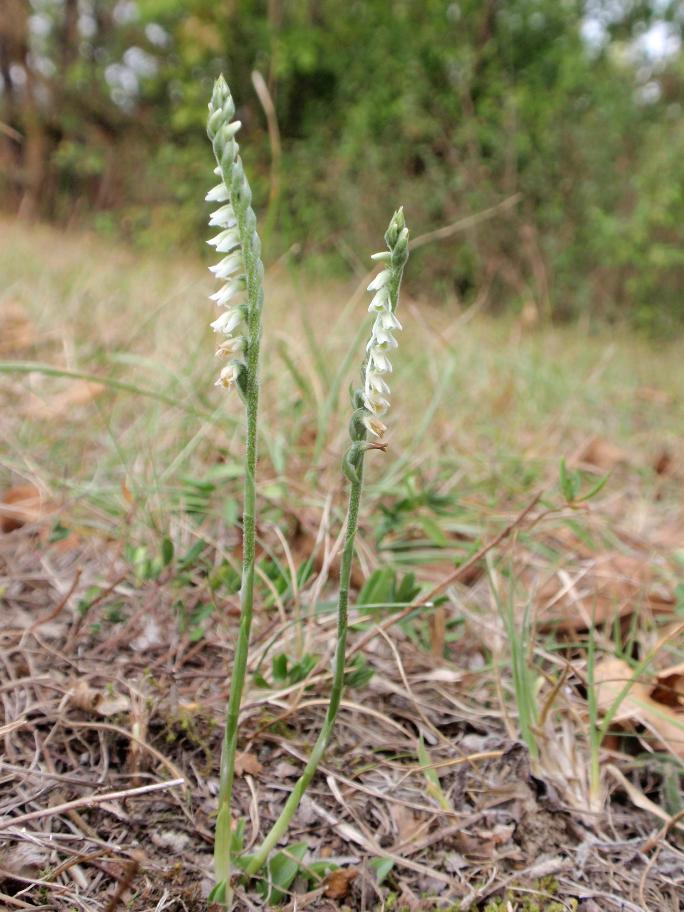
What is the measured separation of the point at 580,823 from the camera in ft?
4.24

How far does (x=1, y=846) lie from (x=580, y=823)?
88 centimetres

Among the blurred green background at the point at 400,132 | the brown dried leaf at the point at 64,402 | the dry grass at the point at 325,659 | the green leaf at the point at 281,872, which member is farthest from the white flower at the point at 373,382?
the blurred green background at the point at 400,132

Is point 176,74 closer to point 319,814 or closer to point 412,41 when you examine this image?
point 412,41

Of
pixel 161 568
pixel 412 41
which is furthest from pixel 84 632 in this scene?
pixel 412 41

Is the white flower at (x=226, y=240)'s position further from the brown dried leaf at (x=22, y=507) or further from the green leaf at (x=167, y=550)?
the brown dried leaf at (x=22, y=507)

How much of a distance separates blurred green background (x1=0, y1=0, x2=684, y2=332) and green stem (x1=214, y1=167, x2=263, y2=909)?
410 centimetres

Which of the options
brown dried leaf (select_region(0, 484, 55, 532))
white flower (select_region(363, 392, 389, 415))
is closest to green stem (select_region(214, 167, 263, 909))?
white flower (select_region(363, 392, 389, 415))

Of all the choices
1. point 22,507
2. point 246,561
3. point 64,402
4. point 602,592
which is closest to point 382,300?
point 246,561

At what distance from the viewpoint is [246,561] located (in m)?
1.01

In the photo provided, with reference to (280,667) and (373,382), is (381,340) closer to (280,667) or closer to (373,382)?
(373,382)

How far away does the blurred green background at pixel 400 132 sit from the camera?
7.14 metres

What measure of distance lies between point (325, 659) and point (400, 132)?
778 centimetres

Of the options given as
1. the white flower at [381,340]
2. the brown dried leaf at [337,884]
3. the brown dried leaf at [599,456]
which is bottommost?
the brown dried leaf at [337,884]

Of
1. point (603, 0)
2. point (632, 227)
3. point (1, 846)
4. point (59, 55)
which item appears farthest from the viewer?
point (59, 55)
